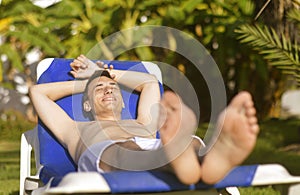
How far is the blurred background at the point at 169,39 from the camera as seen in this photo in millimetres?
8453

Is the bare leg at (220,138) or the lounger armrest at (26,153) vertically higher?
the bare leg at (220,138)

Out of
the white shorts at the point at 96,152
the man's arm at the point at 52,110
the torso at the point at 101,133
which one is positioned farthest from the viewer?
the man's arm at the point at 52,110

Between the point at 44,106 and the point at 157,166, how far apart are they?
54.2 inches

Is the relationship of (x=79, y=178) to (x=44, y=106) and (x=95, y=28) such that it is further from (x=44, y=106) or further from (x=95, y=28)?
(x=95, y=28)

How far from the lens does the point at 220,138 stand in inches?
119

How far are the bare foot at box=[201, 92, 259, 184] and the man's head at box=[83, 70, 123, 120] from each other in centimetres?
146

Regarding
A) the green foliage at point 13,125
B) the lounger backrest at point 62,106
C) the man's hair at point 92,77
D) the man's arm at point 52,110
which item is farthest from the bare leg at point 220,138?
the green foliage at point 13,125

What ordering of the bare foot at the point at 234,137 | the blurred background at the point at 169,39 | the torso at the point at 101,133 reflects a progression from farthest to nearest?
the blurred background at the point at 169,39 < the torso at the point at 101,133 < the bare foot at the point at 234,137

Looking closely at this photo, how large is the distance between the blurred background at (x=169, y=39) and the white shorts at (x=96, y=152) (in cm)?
413

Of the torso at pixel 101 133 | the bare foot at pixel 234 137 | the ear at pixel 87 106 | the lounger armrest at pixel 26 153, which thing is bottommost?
the lounger armrest at pixel 26 153

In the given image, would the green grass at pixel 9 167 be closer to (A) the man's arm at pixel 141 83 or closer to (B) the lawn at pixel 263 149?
(B) the lawn at pixel 263 149

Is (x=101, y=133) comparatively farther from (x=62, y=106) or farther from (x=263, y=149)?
(x=263, y=149)

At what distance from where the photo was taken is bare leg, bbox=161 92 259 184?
2.96 metres

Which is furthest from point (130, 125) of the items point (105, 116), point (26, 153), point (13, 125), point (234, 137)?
point (13, 125)
